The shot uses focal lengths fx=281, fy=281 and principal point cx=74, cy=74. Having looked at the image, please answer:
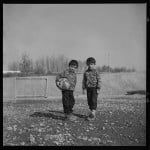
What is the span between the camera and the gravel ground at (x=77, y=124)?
327cm

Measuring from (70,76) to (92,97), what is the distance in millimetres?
361

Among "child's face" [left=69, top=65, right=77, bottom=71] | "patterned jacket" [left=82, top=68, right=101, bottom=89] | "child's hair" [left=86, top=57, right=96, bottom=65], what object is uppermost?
"child's hair" [left=86, top=57, right=96, bottom=65]

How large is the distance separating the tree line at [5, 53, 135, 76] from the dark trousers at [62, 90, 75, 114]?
10.7 inches

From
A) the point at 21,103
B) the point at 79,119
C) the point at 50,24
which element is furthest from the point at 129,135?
the point at 50,24

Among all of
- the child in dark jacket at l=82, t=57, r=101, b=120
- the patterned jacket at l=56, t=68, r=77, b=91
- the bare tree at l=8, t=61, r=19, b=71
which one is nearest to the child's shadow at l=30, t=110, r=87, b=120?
the child in dark jacket at l=82, t=57, r=101, b=120

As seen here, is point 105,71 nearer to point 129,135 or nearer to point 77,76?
point 77,76

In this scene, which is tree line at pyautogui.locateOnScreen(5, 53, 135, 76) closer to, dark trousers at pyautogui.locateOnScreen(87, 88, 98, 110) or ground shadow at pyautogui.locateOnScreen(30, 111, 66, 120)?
dark trousers at pyautogui.locateOnScreen(87, 88, 98, 110)

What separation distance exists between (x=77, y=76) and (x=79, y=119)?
1.68 ft

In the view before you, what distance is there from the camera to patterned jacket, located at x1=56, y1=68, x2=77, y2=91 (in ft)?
10.9

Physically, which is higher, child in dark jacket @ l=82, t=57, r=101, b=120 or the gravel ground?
child in dark jacket @ l=82, t=57, r=101, b=120

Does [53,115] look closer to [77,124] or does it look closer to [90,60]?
[77,124]

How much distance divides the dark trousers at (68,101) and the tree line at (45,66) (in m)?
0.27

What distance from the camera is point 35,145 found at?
3.27 meters

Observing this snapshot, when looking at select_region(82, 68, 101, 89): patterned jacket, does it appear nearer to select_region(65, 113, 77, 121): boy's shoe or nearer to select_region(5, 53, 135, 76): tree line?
select_region(5, 53, 135, 76): tree line
